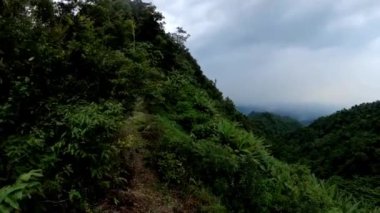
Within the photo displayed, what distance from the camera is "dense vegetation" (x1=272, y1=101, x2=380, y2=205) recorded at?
43.7 metres

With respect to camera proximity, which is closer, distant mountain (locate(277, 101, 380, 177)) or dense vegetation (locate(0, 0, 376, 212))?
dense vegetation (locate(0, 0, 376, 212))

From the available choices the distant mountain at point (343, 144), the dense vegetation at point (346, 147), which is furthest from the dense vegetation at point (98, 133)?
the distant mountain at point (343, 144)

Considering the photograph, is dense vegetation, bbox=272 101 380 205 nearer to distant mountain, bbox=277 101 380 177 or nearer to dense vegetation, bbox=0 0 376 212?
distant mountain, bbox=277 101 380 177

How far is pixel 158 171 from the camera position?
311 inches

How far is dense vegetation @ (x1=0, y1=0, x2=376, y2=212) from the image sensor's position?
19.8 feet

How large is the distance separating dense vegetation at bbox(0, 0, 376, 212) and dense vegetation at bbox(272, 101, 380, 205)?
23.2 meters

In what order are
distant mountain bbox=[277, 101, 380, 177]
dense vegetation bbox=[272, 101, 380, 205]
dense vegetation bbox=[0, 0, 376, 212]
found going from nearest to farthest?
dense vegetation bbox=[0, 0, 376, 212]
dense vegetation bbox=[272, 101, 380, 205]
distant mountain bbox=[277, 101, 380, 177]

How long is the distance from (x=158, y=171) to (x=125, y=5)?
966cm

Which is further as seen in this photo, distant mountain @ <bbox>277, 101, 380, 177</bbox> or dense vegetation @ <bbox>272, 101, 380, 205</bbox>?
distant mountain @ <bbox>277, 101, 380, 177</bbox>

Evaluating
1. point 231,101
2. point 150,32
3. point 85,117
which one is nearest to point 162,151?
point 85,117

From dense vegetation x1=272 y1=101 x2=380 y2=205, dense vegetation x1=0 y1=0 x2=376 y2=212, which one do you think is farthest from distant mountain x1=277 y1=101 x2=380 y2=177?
dense vegetation x1=0 y1=0 x2=376 y2=212

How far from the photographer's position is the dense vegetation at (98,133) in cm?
602

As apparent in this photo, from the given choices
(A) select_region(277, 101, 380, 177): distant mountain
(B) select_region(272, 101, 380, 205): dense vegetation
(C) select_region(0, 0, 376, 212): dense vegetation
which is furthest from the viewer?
(A) select_region(277, 101, 380, 177): distant mountain

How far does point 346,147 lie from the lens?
173 ft
